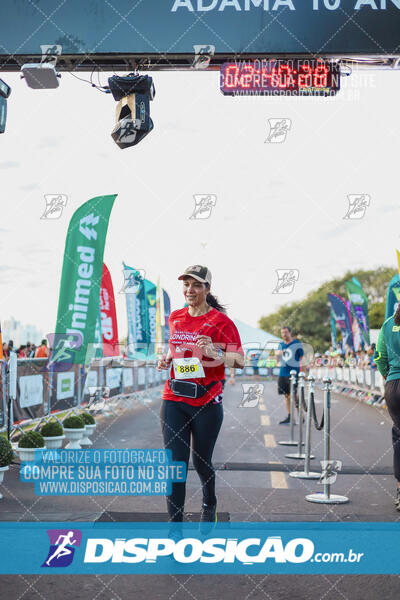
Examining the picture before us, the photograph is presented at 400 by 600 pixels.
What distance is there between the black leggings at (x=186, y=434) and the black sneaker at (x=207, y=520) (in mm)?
43

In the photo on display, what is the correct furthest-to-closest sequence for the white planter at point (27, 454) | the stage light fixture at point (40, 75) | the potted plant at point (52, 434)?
the potted plant at point (52, 434) → the white planter at point (27, 454) → the stage light fixture at point (40, 75)

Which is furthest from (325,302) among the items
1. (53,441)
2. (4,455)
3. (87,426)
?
(4,455)

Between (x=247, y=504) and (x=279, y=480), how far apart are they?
153 cm

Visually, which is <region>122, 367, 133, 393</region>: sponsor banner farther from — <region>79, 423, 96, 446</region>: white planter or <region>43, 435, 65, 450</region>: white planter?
<region>43, 435, 65, 450</region>: white planter

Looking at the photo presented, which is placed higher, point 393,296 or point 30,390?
point 393,296

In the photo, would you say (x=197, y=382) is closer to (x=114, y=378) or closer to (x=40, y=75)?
(x=40, y=75)

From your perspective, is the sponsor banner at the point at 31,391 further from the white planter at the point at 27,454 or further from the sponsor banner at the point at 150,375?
the sponsor banner at the point at 150,375

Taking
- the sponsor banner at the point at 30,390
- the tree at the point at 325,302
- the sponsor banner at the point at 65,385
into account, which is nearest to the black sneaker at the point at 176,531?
the sponsor banner at the point at 30,390

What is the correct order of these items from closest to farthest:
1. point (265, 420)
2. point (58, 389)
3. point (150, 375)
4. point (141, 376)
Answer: point (58, 389)
point (265, 420)
point (141, 376)
point (150, 375)

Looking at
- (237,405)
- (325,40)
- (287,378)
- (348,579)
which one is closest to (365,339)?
(237,405)

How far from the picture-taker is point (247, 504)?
20.9 feet

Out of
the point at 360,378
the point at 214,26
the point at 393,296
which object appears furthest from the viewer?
the point at 360,378

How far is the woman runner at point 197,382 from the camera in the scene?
5.00 m

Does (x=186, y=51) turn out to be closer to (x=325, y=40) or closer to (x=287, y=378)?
(x=325, y=40)
